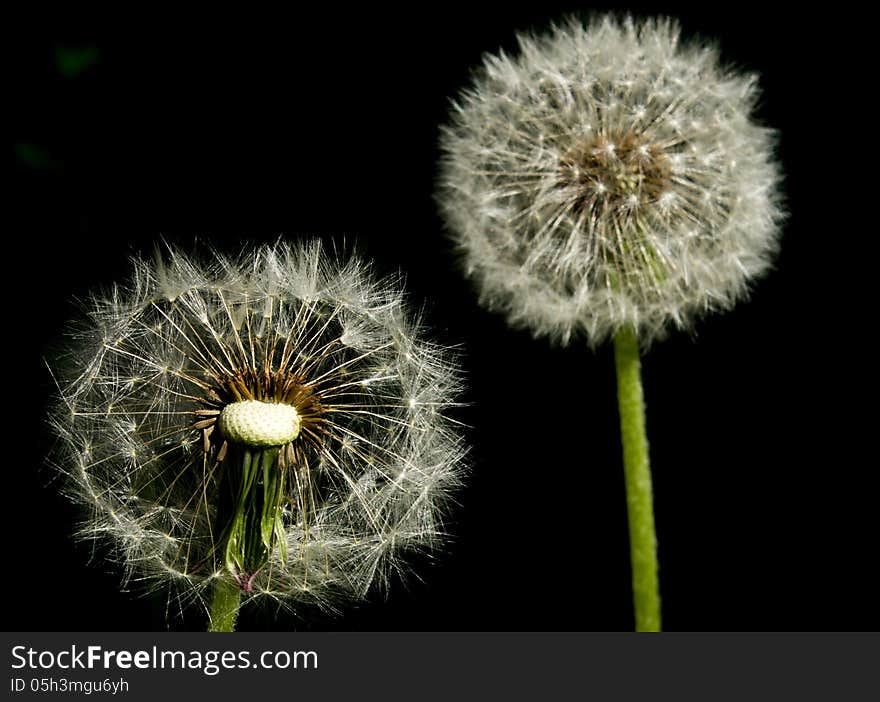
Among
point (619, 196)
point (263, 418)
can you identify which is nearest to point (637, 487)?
point (619, 196)

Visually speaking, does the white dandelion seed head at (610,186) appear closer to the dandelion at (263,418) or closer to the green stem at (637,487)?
the green stem at (637,487)

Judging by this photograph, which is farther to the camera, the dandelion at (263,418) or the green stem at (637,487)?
the green stem at (637,487)

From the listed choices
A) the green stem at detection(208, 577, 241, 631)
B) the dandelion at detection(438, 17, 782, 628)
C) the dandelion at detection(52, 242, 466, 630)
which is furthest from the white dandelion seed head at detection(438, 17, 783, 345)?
the green stem at detection(208, 577, 241, 631)

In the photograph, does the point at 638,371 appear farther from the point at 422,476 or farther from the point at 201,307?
the point at 201,307

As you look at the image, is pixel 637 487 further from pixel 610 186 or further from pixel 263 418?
pixel 263 418

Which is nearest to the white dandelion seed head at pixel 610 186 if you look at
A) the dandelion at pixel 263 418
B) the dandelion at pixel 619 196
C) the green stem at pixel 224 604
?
the dandelion at pixel 619 196

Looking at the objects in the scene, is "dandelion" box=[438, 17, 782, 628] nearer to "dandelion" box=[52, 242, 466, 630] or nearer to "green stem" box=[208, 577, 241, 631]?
"dandelion" box=[52, 242, 466, 630]
